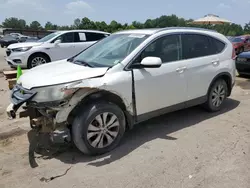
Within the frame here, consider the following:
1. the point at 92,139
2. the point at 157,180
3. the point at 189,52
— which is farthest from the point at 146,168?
the point at 189,52

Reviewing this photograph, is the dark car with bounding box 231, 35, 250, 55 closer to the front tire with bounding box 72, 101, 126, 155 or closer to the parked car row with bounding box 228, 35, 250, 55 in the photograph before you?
the parked car row with bounding box 228, 35, 250, 55

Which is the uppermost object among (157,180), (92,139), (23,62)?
(23,62)

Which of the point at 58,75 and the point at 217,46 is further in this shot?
the point at 217,46

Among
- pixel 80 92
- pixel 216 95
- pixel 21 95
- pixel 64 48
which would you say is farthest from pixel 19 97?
pixel 64 48

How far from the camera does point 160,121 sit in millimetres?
4871

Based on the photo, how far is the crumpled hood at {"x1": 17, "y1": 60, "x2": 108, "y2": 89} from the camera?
3.36 m

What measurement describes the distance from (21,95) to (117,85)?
4.17 ft

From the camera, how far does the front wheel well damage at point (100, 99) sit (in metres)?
3.45

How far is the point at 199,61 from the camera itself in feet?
15.4

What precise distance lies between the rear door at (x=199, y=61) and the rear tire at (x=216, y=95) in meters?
0.22

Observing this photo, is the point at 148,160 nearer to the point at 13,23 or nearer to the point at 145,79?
the point at 145,79

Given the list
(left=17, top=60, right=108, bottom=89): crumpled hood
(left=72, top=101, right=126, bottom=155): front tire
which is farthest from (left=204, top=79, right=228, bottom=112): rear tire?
(left=17, top=60, right=108, bottom=89): crumpled hood

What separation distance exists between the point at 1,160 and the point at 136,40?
8.55 ft

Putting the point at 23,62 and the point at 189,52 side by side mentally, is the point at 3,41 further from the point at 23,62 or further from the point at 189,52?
the point at 189,52
